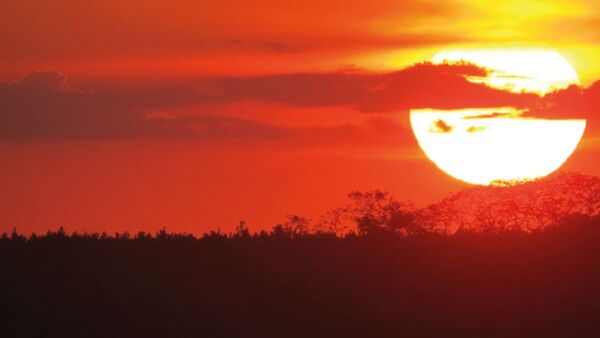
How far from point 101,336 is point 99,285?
1422 millimetres

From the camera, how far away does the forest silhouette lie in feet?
79.9

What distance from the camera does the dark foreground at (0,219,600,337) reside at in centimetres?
2433

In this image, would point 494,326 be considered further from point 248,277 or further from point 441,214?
point 441,214

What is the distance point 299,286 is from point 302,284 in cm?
12

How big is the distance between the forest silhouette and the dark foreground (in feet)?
0.09

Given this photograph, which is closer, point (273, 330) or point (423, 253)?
point (273, 330)

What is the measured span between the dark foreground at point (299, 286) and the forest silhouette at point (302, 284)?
3 centimetres

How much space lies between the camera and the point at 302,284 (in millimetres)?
25938

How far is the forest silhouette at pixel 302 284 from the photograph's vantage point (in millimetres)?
24344

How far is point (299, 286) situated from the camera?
2584 centimetres

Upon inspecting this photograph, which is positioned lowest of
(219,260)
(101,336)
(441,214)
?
(101,336)

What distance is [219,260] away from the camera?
1045 inches

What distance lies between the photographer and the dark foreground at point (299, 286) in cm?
2433

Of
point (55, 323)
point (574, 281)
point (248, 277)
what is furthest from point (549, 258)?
point (55, 323)
